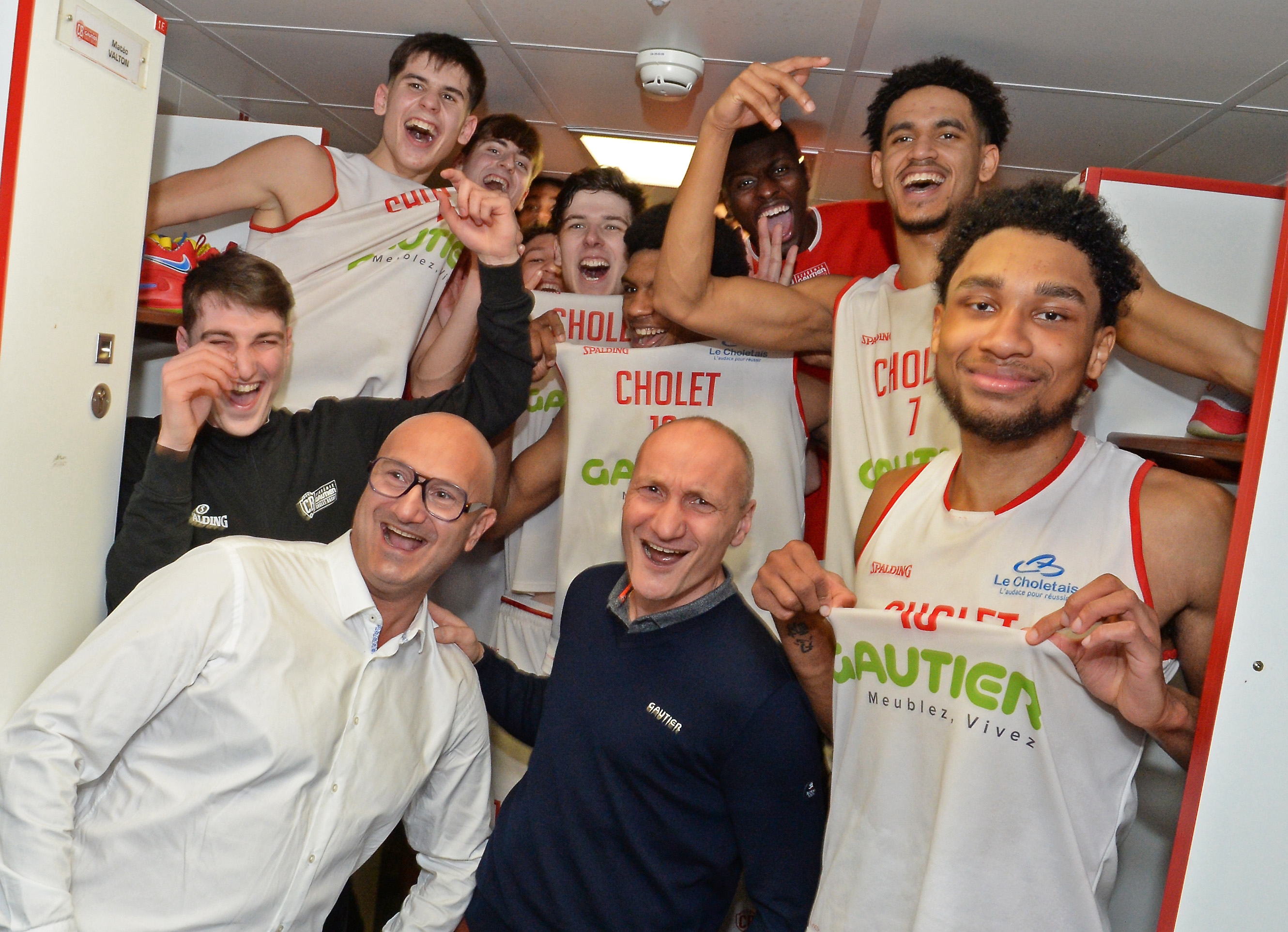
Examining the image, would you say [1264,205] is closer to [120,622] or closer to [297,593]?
[297,593]

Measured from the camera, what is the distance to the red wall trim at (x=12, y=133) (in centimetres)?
183

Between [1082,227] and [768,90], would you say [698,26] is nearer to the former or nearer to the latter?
[768,90]

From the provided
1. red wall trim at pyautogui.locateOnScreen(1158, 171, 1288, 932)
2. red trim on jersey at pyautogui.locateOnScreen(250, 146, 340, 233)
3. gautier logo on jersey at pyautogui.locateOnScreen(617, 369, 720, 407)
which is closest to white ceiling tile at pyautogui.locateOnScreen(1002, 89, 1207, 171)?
gautier logo on jersey at pyautogui.locateOnScreen(617, 369, 720, 407)

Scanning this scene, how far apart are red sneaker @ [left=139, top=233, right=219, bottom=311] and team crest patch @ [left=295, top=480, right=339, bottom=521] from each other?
580mm

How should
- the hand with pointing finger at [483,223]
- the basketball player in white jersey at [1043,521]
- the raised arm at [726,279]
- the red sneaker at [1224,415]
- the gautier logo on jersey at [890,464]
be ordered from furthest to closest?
the hand with pointing finger at [483,223] < the raised arm at [726,279] < the gautier logo on jersey at [890,464] < the red sneaker at [1224,415] < the basketball player in white jersey at [1043,521]

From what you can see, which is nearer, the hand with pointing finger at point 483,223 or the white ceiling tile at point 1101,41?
the white ceiling tile at point 1101,41

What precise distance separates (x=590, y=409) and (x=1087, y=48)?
165 centimetres

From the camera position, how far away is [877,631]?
1840mm

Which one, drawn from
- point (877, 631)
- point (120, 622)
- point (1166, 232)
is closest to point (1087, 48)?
point (1166, 232)

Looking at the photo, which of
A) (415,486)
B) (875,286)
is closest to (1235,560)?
(875,286)

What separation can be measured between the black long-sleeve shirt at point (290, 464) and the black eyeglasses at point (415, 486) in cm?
40

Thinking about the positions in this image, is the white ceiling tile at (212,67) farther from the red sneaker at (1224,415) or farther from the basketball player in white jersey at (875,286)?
the red sneaker at (1224,415)

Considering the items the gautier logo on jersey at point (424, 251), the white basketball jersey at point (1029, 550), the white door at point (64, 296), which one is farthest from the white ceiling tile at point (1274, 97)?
the white door at point (64, 296)

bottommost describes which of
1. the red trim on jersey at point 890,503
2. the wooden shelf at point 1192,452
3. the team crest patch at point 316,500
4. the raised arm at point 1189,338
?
the team crest patch at point 316,500
